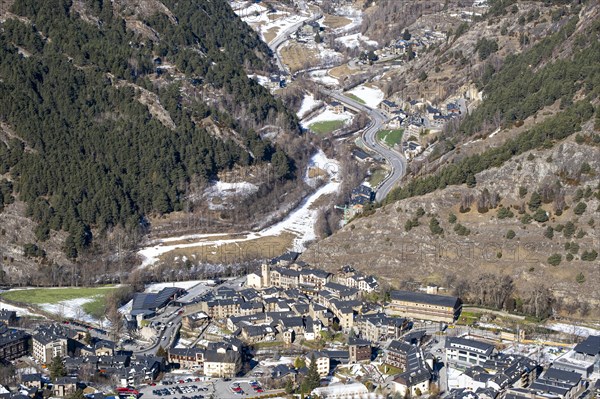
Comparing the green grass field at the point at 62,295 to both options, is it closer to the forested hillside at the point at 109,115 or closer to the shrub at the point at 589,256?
the forested hillside at the point at 109,115

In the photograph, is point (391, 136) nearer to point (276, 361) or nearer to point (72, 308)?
point (72, 308)

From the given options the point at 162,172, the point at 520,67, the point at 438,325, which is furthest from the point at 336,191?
the point at 438,325

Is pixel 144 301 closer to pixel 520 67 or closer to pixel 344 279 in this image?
pixel 344 279

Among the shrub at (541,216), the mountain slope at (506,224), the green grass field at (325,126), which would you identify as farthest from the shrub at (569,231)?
the green grass field at (325,126)

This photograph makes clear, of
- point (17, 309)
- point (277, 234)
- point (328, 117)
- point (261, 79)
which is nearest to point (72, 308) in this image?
point (17, 309)

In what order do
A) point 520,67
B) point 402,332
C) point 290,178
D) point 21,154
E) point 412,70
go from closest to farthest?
1. point 402,332
2. point 21,154
3. point 290,178
4. point 520,67
5. point 412,70

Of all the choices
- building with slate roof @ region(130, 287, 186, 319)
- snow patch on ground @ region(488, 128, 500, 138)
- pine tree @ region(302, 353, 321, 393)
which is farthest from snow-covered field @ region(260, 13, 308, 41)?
pine tree @ region(302, 353, 321, 393)
